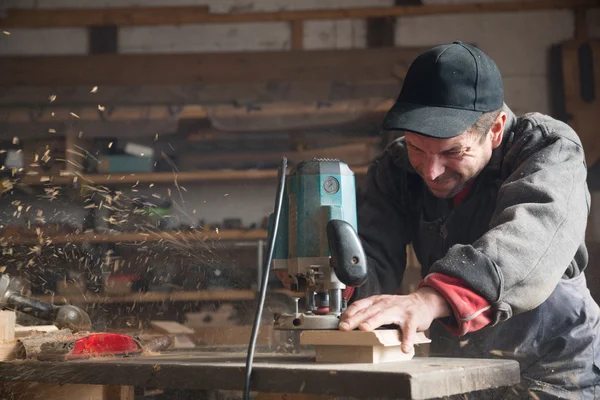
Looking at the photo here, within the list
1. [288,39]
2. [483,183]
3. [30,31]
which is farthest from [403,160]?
[30,31]

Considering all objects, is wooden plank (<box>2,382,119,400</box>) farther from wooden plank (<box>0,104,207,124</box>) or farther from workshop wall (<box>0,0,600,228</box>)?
workshop wall (<box>0,0,600,228</box>)

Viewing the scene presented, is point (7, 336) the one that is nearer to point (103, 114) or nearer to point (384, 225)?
point (384, 225)

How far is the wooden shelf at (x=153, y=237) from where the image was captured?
388cm

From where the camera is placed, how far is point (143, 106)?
4.35 metres

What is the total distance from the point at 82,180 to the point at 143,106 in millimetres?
584

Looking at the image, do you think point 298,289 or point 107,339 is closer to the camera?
point 298,289

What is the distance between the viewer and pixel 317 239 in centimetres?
148

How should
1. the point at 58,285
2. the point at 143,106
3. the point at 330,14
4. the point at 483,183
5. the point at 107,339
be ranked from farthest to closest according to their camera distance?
the point at 330,14 < the point at 143,106 < the point at 58,285 < the point at 483,183 < the point at 107,339

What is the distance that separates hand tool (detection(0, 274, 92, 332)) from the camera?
1875 millimetres

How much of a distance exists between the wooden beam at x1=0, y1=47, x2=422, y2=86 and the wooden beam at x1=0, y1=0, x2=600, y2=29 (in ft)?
1.16

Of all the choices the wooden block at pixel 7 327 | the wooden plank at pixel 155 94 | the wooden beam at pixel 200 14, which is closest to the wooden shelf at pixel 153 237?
the wooden plank at pixel 155 94

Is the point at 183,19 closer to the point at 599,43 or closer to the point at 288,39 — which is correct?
the point at 288,39

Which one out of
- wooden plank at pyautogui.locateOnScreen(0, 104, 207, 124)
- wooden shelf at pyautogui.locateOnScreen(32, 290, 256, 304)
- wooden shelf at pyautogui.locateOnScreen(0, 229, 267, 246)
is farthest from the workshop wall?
wooden shelf at pyautogui.locateOnScreen(32, 290, 256, 304)

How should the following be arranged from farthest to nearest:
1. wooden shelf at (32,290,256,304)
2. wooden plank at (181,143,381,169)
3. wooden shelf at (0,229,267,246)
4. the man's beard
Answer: wooden plank at (181,143,381,169) < wooden shelf at (32,290,256,304) < wooden shelf at (0,229,267,246) < the man's beard
